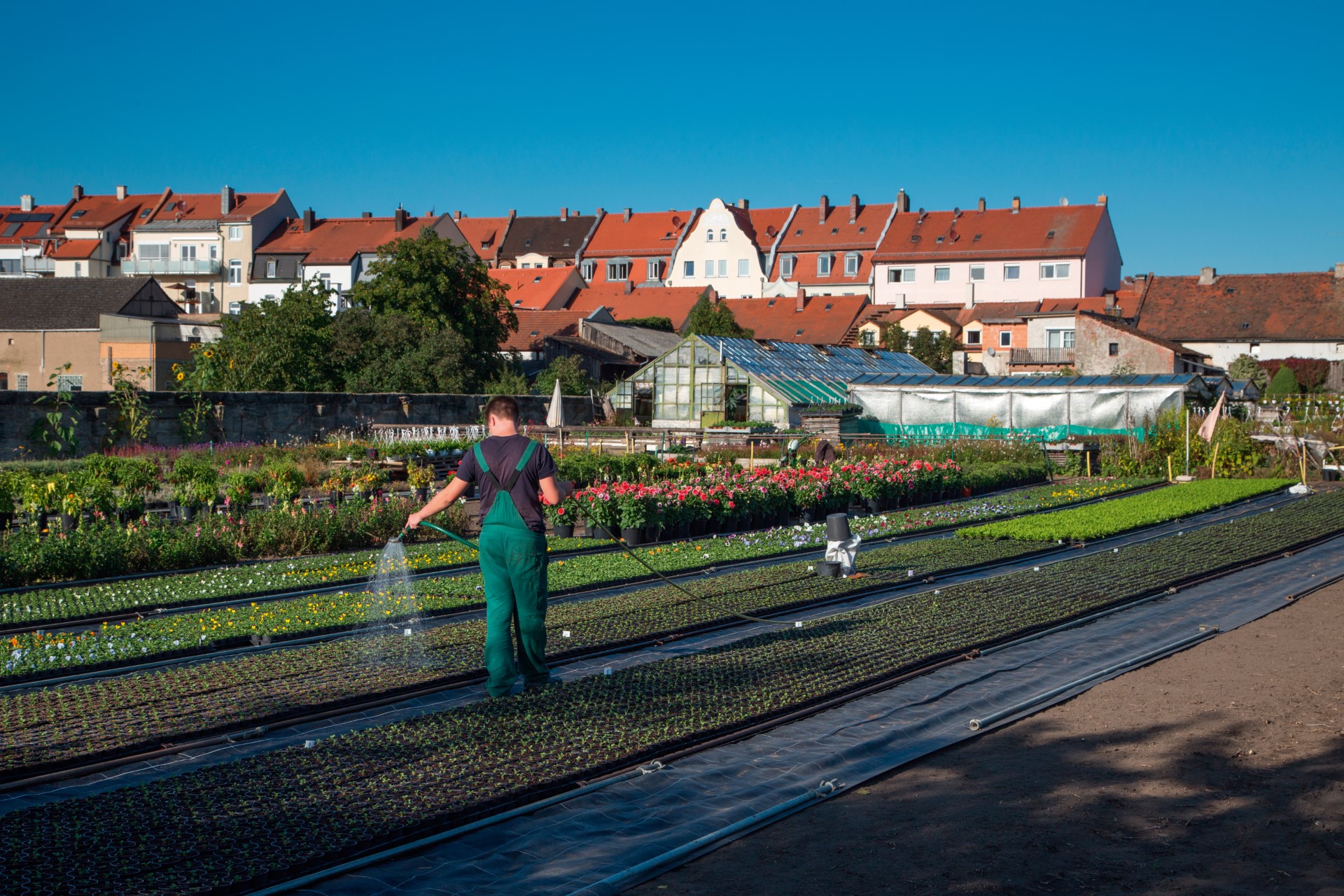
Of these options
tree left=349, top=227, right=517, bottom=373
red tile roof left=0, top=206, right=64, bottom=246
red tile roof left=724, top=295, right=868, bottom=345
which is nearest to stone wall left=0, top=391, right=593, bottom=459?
tree left=349, top=227, right=517, bottom=373

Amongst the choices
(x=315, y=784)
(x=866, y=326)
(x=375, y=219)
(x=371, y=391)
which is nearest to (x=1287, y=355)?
(x=866, y=326)

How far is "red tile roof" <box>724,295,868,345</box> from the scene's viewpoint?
63.9m

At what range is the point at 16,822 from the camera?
5.11 meters

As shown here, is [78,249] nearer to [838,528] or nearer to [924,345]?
[924,345]

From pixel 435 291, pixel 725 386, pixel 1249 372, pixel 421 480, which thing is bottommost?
pixel 421 480

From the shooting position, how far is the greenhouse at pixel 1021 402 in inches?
1283

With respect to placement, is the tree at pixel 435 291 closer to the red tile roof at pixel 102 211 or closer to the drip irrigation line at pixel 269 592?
the drip irrigation line at pixel 269 592

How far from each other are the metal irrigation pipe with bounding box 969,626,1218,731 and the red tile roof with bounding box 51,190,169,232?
80339mm

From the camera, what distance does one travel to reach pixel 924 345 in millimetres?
60531

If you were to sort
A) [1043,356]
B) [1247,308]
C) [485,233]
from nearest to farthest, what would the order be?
[1043,356] → [1247,308] → [485,233]

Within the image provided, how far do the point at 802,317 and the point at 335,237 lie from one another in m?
29.8

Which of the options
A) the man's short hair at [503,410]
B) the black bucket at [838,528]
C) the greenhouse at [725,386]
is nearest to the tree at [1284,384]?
the greenhouse at [725,386]

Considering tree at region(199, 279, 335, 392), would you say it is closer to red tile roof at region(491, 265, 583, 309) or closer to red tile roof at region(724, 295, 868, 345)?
red tile roof at region(724, 295, 868, 345)

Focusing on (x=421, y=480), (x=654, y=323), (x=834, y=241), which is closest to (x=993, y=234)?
(x=834, y=241)
